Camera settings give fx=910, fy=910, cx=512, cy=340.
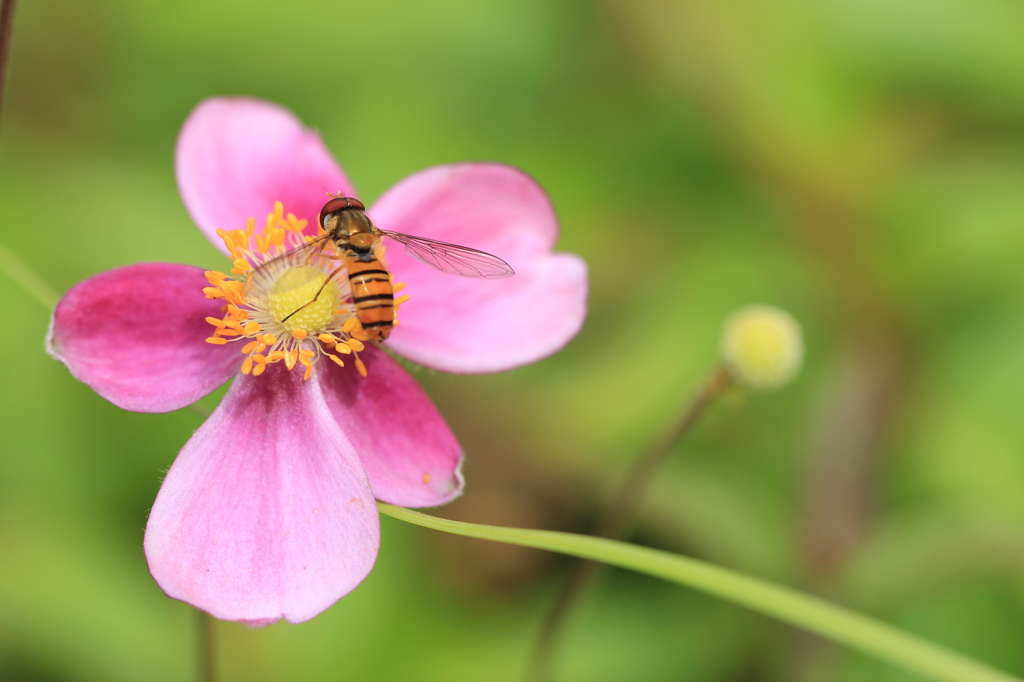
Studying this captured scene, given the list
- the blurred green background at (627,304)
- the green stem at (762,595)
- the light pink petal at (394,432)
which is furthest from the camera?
the blurred green background at (627,304)

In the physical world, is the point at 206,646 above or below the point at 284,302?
below

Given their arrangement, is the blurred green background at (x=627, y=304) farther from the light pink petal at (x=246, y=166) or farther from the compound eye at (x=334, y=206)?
the compound eye at (x=334, y=206)

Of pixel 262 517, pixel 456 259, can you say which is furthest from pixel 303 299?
pixel 262 517

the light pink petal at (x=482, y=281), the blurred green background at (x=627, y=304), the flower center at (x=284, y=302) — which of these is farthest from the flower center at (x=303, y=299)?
the blurred green background at (x=627, y=304)

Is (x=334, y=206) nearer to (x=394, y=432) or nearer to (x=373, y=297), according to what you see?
(x=373, y=297)

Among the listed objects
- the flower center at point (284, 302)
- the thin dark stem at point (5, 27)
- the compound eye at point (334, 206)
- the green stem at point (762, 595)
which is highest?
the thin dark stem at point (5, 27)

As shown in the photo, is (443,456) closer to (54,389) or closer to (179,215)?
(54,389)
